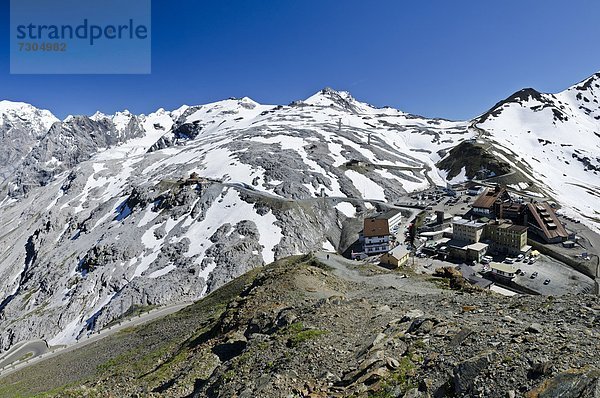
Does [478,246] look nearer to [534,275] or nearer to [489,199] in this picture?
[534,275]

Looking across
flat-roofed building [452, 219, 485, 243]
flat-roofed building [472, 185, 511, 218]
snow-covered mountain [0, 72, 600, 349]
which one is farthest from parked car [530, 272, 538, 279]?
snow-covered mountain [0, 72, 600, 349]

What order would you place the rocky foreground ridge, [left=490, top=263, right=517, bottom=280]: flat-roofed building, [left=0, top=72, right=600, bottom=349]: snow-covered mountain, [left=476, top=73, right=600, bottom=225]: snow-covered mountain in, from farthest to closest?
1. [left=476, top=73, right=600, bottom=225]: snow-covered mountain
2. [left=0, top=72, right=600, bottom=349]: snow-covered mountain
3. [left=490, top=263, right=517, bottom=280]: flat-roofed building
4. the rocky foreground ridge

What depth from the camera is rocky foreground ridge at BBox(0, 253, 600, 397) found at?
1073cm

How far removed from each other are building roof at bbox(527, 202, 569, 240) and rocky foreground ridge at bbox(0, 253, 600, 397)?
46.9 metres

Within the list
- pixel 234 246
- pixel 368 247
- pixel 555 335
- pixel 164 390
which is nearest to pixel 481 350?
pixel 555 335

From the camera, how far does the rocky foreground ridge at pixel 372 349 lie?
10.7 m

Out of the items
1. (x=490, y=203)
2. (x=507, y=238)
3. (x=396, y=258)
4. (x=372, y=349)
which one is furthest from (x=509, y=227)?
(x=372, y=349)

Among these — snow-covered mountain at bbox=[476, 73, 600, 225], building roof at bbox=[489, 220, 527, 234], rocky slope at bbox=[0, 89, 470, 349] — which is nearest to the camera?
building roof at bbox=[489, 220, 527, 234]

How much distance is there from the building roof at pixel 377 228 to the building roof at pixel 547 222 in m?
29.6

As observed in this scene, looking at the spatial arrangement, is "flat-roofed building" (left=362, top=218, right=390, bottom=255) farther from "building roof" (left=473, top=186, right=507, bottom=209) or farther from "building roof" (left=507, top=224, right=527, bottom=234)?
"building roof" (left=473, top=186, right=507, bottom=209)

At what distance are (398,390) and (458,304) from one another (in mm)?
11688

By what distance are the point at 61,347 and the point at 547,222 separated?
91.8 meters

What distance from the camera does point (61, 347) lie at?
174 feet

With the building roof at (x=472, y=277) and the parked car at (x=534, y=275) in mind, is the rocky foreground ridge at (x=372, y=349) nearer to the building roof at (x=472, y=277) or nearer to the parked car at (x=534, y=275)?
the building roof at (x=472, y=277)
